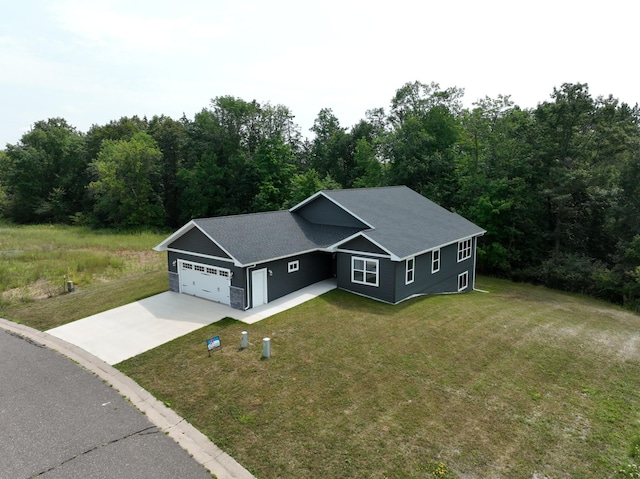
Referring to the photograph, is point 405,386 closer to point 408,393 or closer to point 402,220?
point 408,393

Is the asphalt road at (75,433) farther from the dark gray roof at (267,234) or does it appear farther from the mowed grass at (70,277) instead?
the dark gray roof at (267,234)

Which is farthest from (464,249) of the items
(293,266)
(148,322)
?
(148,322)

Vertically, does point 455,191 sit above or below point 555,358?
above

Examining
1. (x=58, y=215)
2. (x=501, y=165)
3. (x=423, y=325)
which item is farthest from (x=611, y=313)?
(x=58, y=215)

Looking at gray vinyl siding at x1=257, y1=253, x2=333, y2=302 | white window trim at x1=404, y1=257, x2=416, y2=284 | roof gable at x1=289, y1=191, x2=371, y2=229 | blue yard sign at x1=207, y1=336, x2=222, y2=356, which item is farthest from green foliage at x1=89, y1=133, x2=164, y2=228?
blue yard sign at x1=207, y1=336, x2=222, y2=356

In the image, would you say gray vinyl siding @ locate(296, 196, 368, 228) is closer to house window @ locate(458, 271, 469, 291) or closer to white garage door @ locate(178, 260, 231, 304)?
white garage door @ locate(178, 260, 231, 304)

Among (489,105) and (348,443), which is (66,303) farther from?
(489,105)

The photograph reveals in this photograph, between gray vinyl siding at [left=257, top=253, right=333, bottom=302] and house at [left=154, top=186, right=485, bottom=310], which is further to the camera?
gray vinyl siding at [left=257, top=253, right=333, bottom=302]
